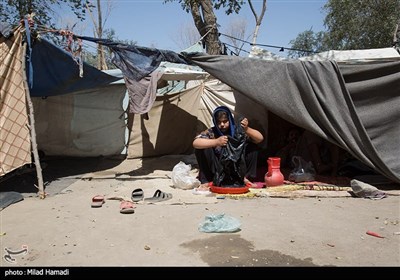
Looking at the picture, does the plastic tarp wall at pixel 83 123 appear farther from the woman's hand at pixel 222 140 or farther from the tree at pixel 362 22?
the tree at pixel 362 22

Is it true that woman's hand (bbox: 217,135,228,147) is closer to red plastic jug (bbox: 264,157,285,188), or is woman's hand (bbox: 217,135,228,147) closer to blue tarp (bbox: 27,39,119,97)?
red plastic jug (bbox: 264,157,285,188)

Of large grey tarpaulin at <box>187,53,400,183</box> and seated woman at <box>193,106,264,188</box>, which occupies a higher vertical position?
large grey tarpaulin at <box>187,53,400,183</box>

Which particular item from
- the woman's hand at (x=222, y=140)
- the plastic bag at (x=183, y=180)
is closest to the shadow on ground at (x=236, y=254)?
the woman's hand at (x=222, y=140)

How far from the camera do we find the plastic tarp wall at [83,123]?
8.14 meters

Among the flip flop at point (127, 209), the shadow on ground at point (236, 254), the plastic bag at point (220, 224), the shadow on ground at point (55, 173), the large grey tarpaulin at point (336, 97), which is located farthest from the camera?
the shadow on ground at point (55, 173)

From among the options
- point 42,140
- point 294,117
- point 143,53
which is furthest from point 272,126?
point 42,140

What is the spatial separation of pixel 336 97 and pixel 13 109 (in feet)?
14.2

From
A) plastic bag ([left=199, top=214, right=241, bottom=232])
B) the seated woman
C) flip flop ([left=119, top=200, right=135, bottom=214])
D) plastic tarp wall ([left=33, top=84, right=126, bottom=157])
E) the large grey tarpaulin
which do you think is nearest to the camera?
plastic bag ([left=199, top=214, right=241, bottom=232])

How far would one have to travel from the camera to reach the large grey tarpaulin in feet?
15.8

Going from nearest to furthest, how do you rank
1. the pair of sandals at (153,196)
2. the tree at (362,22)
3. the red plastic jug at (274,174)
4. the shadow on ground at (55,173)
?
the pair of sandals at (153,196), the red plastic jug at (274,174), the shadow on ground at (55,173), the tree at (362,22)

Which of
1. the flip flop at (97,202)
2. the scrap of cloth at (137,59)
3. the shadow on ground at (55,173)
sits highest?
the scrap of cloth at (137,59)

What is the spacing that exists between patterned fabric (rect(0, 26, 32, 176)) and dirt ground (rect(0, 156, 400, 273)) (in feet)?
2.00

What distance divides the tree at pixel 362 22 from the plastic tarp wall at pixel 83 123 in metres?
8.24

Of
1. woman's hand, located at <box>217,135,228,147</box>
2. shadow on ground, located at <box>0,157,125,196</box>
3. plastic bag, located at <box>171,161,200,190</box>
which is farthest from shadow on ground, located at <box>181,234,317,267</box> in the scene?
shadow on ground, located at <box>0,157,125,196</box>
